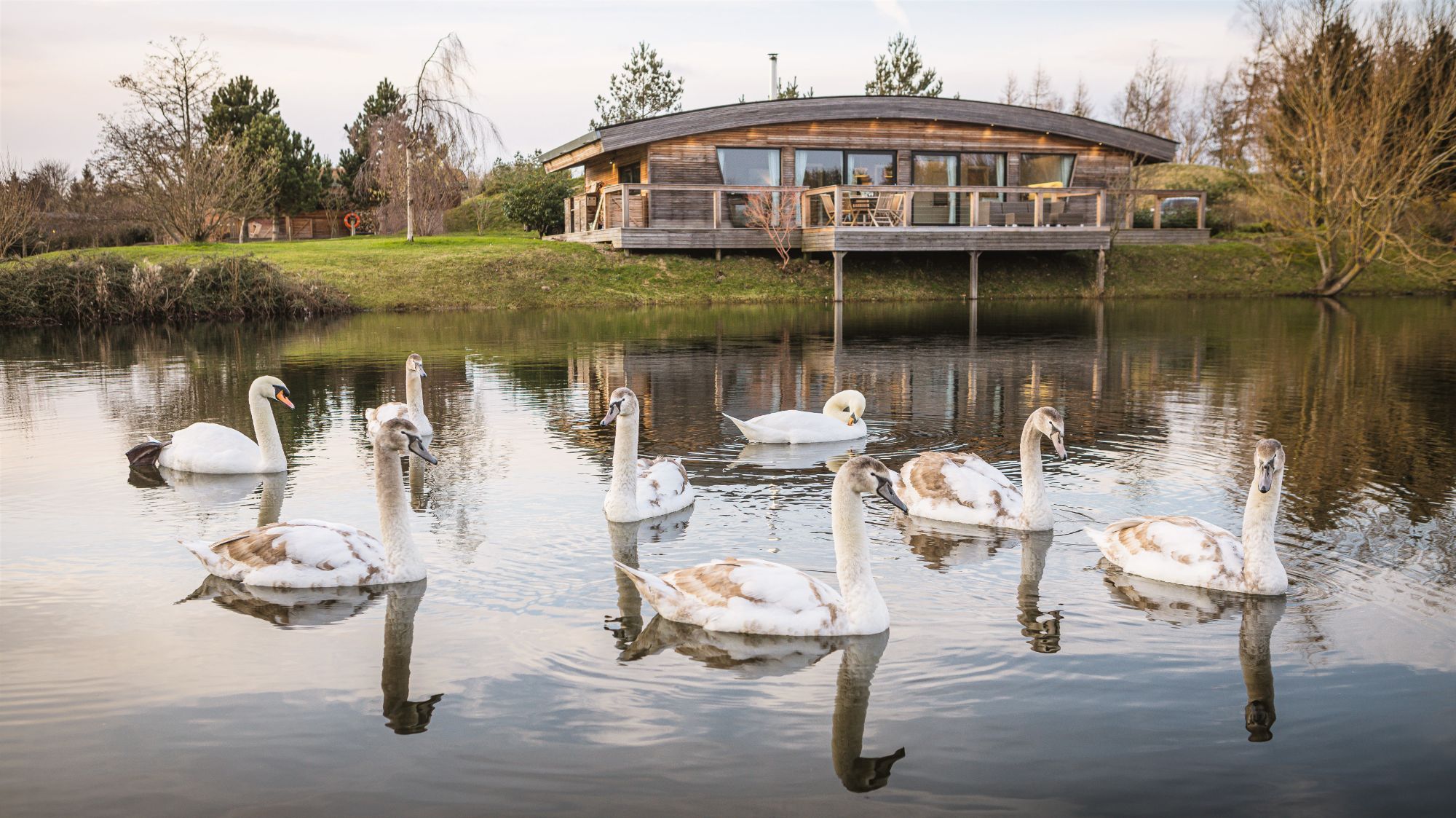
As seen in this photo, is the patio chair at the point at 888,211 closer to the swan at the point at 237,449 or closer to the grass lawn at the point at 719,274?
the grass lawn at the point at 719,274

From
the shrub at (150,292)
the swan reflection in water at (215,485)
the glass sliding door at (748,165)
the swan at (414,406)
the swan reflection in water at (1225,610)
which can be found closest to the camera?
the swan reflection in water at (1225,610)

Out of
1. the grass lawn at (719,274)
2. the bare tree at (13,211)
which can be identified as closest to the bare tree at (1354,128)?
the grass lawn at (719,274)

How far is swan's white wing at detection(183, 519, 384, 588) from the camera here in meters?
8.38

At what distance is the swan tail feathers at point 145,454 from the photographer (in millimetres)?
12992

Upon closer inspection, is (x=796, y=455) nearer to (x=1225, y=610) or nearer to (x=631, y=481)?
(x=631, y=481)

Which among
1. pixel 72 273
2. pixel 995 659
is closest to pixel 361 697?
pixel 995 659

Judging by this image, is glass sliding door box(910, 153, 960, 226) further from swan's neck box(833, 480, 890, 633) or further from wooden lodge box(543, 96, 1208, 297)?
swan's neck box(833, 480, 890, 633)

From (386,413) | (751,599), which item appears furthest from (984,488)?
(386,413)

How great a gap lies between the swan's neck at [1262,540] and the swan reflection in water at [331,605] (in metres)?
5.65

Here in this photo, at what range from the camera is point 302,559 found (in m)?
8.36

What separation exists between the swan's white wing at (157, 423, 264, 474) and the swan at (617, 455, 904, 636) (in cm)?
707

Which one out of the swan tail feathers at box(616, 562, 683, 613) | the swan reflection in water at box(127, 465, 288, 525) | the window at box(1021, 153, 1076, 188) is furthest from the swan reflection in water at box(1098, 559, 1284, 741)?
the window at box(1021, 153, 1076, 188)

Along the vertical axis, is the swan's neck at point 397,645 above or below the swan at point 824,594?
below

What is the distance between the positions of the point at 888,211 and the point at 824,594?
34526mm
